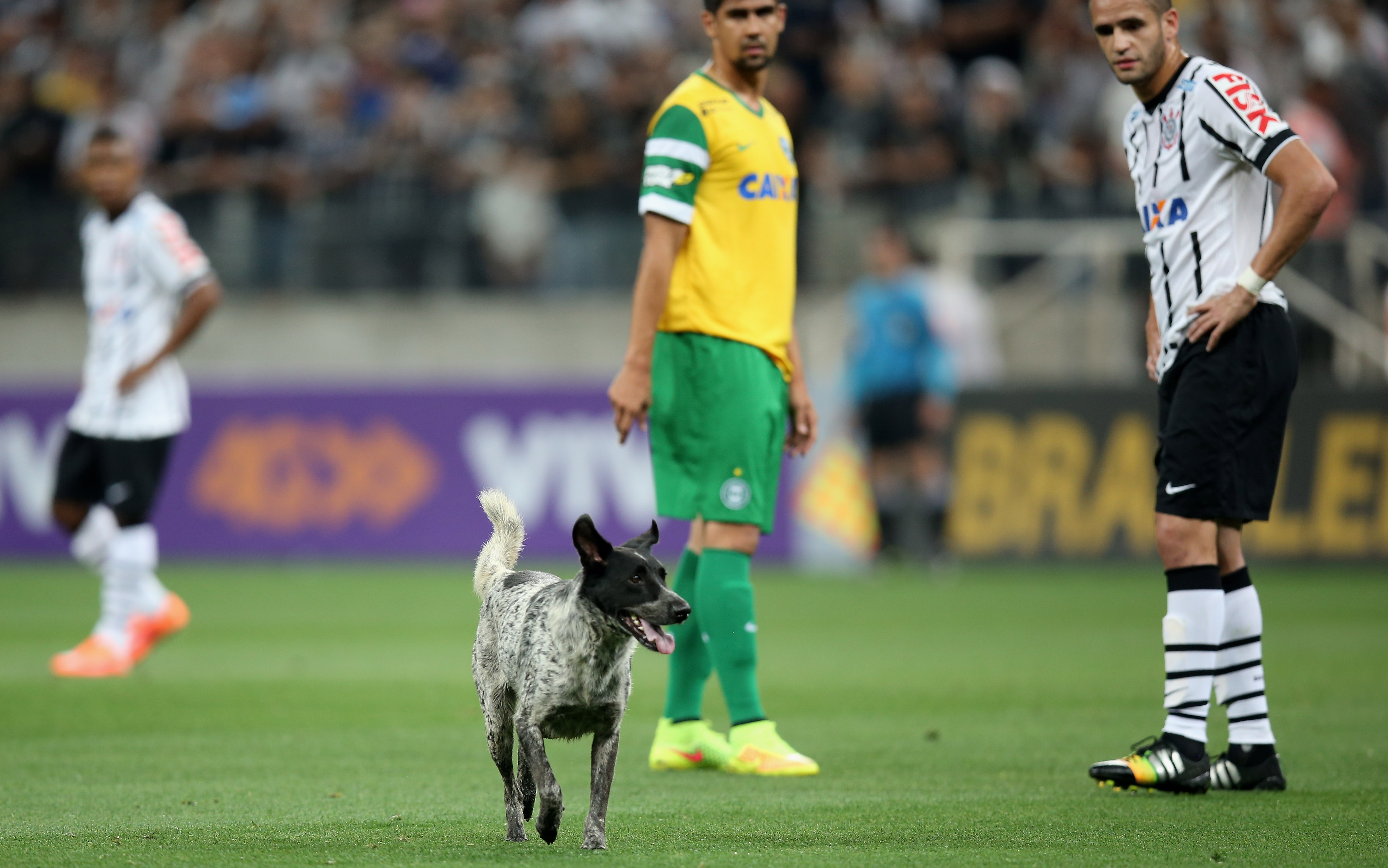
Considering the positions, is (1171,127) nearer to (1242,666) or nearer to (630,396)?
(1242,666)

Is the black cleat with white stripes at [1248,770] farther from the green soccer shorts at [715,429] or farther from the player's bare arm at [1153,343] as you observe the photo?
the green soccer shorts at [715,429]

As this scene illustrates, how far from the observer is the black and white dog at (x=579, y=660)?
4.75 m

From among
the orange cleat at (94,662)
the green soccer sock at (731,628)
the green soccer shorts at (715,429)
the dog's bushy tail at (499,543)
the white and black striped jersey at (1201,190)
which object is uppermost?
the white and black striped jersey at (1201,190)

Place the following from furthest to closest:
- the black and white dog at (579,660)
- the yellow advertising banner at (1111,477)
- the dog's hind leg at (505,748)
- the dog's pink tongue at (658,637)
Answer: the yellow advertising banner at (1111,477) < the dog's hind leg at (505,748) < the black and white dog at (579,660) < the dog's pink tongue at (658,637)

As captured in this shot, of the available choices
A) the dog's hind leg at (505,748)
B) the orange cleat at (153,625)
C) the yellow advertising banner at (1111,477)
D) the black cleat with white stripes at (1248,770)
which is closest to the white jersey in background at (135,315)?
the orange cleat at (153,625)

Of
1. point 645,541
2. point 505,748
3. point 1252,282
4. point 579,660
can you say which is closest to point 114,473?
point 505,748

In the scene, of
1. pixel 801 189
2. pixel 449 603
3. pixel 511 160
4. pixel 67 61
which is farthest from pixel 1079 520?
pixel 67 61

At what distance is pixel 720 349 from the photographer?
6.52m

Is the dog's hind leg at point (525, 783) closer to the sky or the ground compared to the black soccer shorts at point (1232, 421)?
closer to the ground

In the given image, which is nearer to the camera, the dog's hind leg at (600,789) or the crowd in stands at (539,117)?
the dog's hind leg at (600,789)

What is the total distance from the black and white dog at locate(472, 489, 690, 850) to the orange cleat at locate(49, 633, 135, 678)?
16.0 ft

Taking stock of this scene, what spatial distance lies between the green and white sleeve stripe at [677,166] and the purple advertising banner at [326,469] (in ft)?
34.8

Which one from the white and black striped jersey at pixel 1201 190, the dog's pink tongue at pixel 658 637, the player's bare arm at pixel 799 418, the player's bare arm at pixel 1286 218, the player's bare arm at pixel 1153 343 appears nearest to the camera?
the dog's pink tongue at pixel 658 637

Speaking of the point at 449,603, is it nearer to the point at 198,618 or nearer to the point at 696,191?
the point at 198,618
